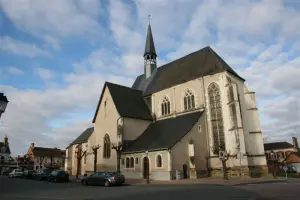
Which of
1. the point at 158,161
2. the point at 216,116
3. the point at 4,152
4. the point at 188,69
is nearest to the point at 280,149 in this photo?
the point at 188,69

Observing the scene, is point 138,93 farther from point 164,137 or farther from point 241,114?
point 241,114

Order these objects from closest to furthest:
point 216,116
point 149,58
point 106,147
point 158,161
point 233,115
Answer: point 158,161, point 233,115, point 216,116, point 106,147, point 149,58

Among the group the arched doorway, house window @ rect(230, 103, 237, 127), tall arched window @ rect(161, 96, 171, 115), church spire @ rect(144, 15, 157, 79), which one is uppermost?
church spire @ rect(144, 15, 157, 79)

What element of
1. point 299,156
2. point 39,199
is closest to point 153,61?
point 39,199

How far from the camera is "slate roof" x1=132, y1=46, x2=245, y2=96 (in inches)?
1183

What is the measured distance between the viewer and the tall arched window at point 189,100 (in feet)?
101

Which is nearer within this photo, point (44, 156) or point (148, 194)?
point (148, 194)

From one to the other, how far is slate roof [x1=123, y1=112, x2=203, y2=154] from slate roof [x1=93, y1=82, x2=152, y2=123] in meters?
2.56

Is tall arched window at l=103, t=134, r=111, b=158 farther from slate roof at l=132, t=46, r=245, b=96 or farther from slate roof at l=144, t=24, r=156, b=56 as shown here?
slate roof at l=144, t=24, r=156, b=56

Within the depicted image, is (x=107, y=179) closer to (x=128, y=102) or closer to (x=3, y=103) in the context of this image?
(x=128, y=102)

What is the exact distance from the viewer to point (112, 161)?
102 feet

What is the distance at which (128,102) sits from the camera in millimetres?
34312

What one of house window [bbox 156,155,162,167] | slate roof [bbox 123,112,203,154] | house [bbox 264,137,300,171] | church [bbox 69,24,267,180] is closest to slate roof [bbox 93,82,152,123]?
church [bbox 69,24,267,180]

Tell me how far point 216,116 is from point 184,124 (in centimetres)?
373
